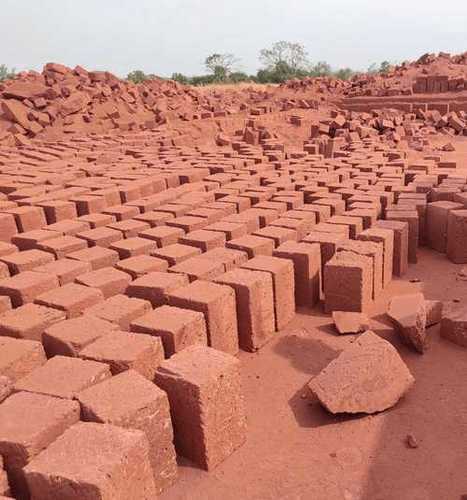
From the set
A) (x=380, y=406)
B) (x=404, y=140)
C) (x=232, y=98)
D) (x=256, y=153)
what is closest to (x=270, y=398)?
(x=380, y=406)

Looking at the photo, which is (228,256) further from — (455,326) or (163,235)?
(455,326)

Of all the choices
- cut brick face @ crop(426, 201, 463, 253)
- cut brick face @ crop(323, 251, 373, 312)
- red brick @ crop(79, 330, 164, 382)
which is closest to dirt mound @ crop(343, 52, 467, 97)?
cut brick face @ crop(426, 201, 463, 253)

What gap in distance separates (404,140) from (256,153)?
13.4ft

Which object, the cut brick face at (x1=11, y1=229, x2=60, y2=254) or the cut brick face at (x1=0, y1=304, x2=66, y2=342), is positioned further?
the cut brick face at (x1=11, y1=229, x2=60, y2=254)

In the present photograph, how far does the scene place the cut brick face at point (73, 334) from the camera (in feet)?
9.04

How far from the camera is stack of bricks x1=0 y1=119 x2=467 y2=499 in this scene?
214cm

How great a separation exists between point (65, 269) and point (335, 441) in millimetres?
2228

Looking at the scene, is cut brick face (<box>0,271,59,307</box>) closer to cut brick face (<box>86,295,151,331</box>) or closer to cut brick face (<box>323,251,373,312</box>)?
cut brick face (<box>86,295,151,331</box>)

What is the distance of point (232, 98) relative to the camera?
66.6ft

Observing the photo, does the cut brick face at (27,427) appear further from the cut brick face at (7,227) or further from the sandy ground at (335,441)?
the cut brick face at (7,227)

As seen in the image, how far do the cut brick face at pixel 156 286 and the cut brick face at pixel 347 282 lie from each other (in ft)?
3.38

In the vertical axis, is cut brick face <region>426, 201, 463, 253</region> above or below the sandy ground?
above

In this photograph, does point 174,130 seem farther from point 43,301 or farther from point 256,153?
point 43,301

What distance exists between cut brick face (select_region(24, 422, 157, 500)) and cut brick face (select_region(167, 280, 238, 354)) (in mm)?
1114
